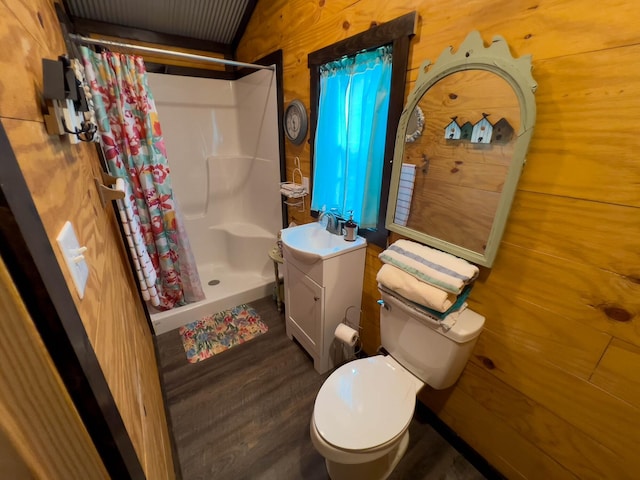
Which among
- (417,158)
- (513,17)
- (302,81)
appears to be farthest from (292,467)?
(302,81)

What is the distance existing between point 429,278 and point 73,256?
1.07 m

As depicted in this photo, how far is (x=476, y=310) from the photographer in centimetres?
112

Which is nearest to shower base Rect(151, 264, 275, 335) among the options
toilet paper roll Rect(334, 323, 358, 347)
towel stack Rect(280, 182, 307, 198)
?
towel stack Rect(280, 182, 307, 198)

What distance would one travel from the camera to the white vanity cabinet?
1.47 metres

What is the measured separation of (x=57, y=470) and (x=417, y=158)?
132 cm

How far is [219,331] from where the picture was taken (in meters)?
2.03

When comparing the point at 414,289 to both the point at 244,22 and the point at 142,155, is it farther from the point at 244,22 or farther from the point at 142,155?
the point at 244,22

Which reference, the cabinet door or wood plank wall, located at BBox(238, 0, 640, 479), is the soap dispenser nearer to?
the cabinet door

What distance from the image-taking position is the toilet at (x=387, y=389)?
0.98 meters

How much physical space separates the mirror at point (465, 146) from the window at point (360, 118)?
0.38ft

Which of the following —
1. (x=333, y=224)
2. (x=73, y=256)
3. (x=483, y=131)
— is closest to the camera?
(x=73, y=256)

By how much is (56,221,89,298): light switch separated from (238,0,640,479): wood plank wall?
1212mm

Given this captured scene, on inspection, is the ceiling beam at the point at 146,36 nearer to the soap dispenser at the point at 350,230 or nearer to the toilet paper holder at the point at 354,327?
the soap dispenser at the point at 350,230

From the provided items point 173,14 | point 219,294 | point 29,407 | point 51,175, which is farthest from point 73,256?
point 173,14
